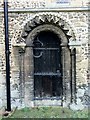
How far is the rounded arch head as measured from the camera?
923 centimetres

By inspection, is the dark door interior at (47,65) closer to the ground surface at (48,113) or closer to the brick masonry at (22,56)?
the brick masonry at (22,56)

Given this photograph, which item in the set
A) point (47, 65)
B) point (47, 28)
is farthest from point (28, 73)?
point (47, 28)

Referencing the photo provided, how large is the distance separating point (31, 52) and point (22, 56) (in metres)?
0.34

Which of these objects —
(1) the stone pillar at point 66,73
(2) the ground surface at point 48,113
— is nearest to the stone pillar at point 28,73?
(2) the ground surface at point 48,113

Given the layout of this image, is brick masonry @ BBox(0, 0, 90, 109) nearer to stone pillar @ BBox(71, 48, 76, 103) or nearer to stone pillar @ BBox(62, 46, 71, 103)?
stone pillar @ BBox(71, 48, 76, 103)

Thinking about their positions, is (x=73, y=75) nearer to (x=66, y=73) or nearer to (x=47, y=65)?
(x=66, y=73)

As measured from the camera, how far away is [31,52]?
9.53m

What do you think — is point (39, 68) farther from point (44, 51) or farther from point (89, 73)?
point (89, 73)

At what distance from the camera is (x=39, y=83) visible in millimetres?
9766

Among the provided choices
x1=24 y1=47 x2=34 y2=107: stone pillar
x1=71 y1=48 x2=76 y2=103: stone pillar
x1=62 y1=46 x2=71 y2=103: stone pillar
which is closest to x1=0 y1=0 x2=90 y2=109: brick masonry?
A: x1=24 y1=47 x2=34 y2=107: stone pillar

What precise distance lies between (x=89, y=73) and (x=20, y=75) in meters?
2.40

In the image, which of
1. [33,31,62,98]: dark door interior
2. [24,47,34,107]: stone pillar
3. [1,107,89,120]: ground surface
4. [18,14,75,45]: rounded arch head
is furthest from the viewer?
[33,31,62,98]: dark door interior

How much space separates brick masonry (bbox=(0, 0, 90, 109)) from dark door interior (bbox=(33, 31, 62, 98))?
377 millimetres

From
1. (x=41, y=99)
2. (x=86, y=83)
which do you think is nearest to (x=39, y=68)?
(x=41, y=99)
